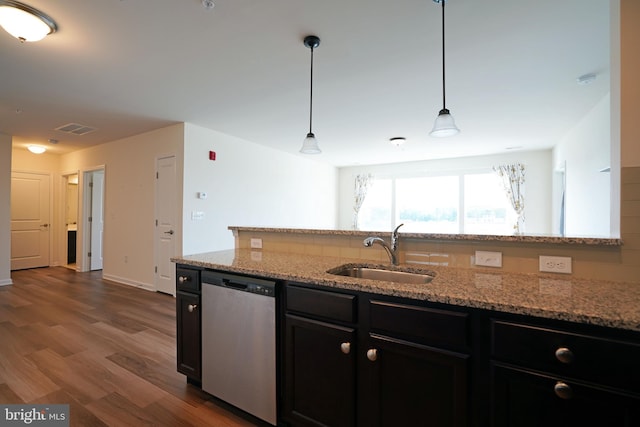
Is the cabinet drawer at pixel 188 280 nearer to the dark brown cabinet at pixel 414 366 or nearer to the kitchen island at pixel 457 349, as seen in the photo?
the kitchen island at pixel 457 349

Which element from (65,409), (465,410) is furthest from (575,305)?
(65,409)

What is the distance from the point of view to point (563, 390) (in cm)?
96

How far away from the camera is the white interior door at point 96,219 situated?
19.3 feet

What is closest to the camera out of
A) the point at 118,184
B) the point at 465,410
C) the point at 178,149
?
the point at 465,410

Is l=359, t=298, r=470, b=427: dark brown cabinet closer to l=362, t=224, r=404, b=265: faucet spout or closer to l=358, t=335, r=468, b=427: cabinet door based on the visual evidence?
l=358, t=335, r=468, b=427: cabinet door

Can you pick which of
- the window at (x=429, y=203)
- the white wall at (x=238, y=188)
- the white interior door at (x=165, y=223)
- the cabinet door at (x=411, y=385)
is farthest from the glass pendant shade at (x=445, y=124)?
the window at (x=429, y=203)

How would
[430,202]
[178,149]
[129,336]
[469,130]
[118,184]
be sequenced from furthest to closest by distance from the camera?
[430,202] < [118,184] < [469,130] < [178,149] < [129,336]

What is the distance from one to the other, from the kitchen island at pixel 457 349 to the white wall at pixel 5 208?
17.8 ft

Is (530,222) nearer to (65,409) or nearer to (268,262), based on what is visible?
(268,262)

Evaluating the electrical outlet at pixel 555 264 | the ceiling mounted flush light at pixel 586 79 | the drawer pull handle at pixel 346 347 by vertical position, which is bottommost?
the drawer pull handle at pixel 346 347

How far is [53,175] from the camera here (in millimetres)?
6129

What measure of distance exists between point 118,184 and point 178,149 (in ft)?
5.61

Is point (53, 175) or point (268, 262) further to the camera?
point (53, 175)

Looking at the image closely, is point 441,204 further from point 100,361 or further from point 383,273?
point 100,361
